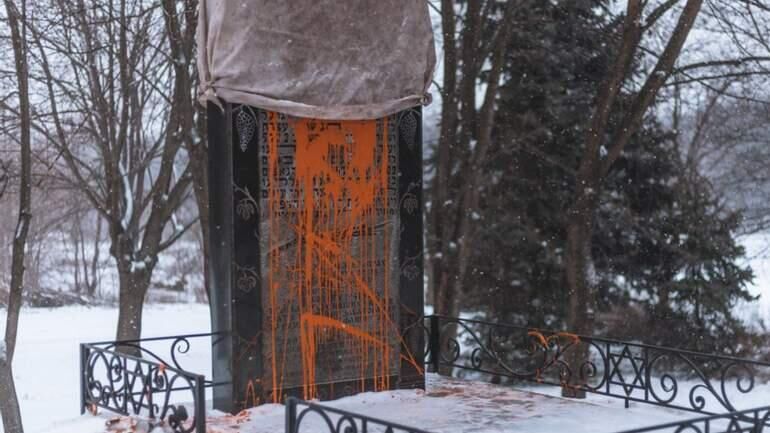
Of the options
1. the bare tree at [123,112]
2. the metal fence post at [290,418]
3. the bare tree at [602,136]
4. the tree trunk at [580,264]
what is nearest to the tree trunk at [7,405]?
the bare tree at [123,112]

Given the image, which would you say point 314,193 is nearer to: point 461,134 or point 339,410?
point 339,410

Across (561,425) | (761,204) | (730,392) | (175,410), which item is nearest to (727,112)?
(761,204)

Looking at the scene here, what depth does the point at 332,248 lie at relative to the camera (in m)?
8.47

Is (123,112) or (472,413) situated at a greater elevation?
(123,112)

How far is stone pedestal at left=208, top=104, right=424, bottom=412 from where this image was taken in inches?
317

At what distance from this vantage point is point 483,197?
63.8ft

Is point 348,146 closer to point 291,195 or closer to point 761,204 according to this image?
point 291,195

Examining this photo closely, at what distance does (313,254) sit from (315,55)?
1.67 meters

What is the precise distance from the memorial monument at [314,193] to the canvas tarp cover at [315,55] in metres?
0.01

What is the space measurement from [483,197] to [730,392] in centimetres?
683

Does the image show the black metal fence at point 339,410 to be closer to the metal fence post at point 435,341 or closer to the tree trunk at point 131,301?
the metal fence post at point 435,341

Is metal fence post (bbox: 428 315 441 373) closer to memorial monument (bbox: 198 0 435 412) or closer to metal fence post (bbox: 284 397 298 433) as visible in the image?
memorial monument (bbox: 198 0 435 412)

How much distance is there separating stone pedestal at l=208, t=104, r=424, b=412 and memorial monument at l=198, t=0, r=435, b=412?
0.01 metres

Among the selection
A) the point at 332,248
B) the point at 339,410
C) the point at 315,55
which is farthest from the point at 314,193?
the point at 339,410
